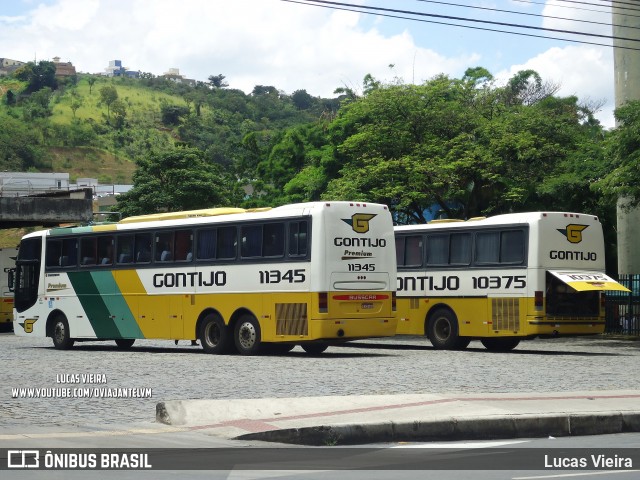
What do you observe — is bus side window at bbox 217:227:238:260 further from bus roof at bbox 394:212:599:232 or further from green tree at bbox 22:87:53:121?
green tree at bbox 22:87:53:121

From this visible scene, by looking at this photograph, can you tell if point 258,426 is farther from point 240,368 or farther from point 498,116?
point 498,116

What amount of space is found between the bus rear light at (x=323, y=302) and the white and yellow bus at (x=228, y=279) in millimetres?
22

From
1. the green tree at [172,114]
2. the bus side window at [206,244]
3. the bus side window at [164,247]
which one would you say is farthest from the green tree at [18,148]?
the bus side window at [206,244]

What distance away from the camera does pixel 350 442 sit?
12.1 m

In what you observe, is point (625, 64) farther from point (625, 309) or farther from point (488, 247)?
point (488, 247)

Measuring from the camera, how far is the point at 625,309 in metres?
37.2

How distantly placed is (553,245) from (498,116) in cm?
1796

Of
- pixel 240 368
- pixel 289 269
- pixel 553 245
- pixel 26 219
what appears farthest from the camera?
pixel 26 219

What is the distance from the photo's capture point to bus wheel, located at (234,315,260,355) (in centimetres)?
2605

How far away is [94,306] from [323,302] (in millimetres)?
8288

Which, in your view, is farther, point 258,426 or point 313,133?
point 313,133

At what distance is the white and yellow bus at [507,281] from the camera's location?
1101 inches

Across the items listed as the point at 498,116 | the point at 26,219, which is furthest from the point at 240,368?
the point at 26,219

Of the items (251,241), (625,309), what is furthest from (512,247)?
(625,309)
